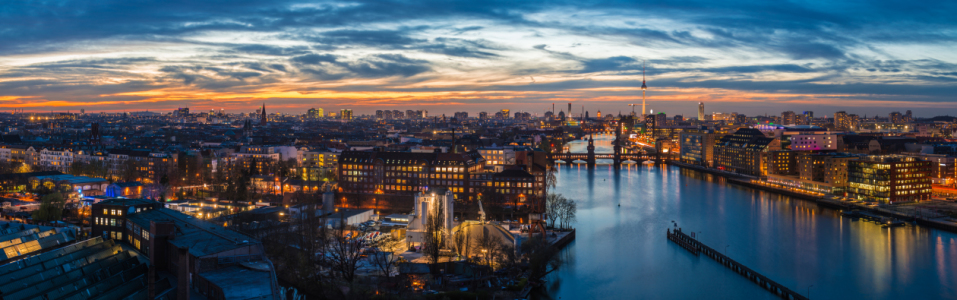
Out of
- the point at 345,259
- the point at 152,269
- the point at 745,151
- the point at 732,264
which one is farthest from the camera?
the point at 745,151

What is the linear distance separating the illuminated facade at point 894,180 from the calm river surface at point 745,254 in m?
1.53

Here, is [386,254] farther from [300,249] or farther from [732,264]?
[732,264]

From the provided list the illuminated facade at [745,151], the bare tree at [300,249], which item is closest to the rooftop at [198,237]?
the bare tree at [300,249]

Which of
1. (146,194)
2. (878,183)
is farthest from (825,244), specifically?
(146,194)

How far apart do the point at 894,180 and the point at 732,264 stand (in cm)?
939

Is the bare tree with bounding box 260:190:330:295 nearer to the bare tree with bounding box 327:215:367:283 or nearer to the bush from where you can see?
the bare tree with bounding box 327:215:367:283

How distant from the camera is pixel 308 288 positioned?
8.37 meters

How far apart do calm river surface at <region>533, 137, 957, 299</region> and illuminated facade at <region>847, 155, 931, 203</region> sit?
1534 mm

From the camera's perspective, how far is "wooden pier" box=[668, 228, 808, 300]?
9125mm

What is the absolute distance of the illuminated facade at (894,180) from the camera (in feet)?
55.7

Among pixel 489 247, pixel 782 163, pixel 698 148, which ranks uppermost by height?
pixel 698 148

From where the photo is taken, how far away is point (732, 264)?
10648 mm

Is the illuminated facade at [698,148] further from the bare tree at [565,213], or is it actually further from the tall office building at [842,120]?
the tall office building at [842,120]

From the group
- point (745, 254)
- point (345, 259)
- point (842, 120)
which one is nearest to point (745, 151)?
point (745, 254)
